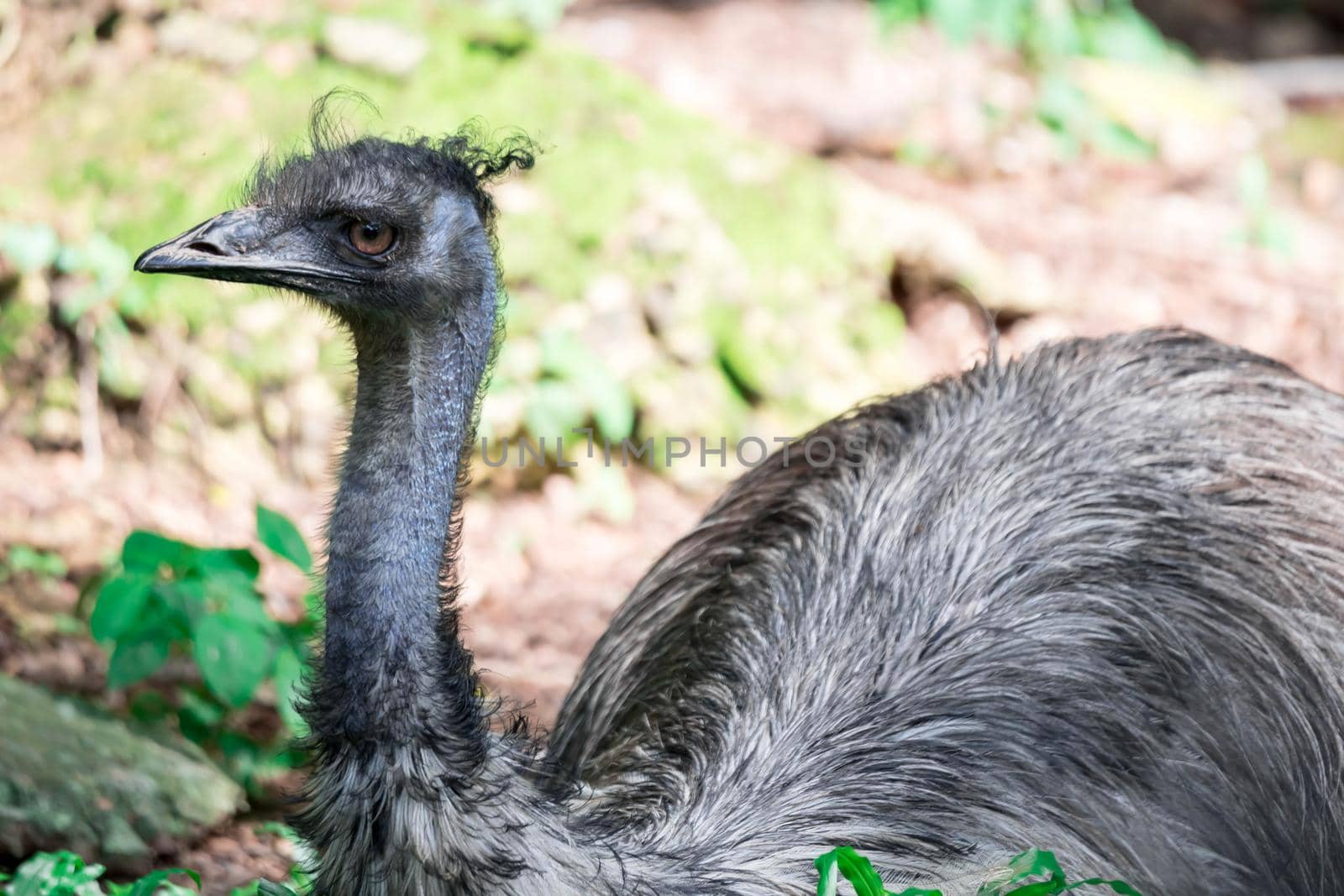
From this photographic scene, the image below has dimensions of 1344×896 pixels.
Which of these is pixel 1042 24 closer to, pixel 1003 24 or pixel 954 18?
pixel 1003 24

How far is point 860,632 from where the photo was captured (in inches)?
109

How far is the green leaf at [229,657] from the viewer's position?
361 cm

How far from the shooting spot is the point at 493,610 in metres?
5.11

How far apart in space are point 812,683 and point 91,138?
4.11m

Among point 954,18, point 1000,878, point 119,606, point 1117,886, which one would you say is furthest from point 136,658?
point 954,18

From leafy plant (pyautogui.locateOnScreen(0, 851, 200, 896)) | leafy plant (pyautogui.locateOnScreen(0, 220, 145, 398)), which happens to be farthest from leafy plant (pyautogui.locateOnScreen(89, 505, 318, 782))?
leafy plant (pyautogui.locateOnScreen(0, 220, 145, 398))

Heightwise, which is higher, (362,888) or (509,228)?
(509,228)

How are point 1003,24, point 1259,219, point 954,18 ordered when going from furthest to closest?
1. point 1003,24
2. point 954,18
3. point 1259,219

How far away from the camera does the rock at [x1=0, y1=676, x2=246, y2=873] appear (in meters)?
3.34

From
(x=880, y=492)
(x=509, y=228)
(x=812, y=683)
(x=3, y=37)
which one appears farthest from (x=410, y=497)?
(x=3, y=37)

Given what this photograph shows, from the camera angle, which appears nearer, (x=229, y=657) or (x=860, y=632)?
(x=860, y=632)

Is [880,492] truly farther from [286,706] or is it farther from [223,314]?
[223,314]

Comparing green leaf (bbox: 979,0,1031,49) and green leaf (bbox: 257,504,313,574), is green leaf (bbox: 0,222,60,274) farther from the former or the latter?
green leaf (bbox: 979,0,1031,49)

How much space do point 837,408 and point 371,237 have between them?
12.4ft
